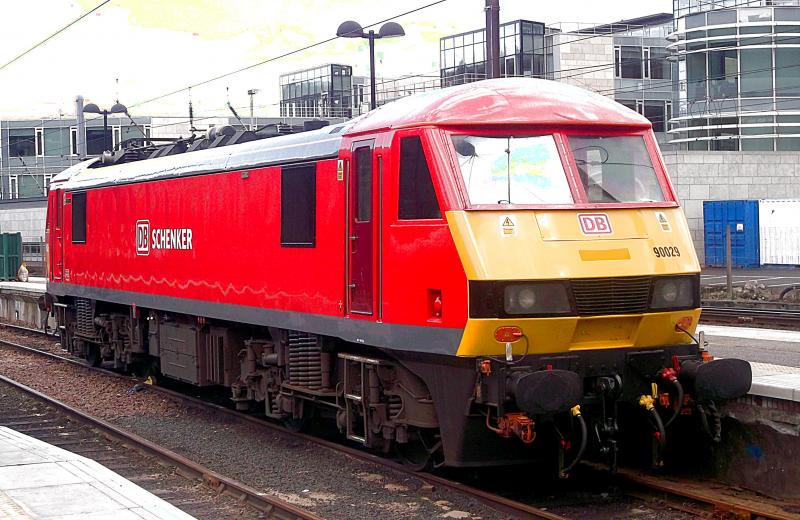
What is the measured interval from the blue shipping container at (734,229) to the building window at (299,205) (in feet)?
98.2

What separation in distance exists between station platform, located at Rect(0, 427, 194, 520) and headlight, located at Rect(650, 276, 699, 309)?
4357 mm

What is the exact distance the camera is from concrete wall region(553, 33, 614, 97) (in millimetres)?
56781

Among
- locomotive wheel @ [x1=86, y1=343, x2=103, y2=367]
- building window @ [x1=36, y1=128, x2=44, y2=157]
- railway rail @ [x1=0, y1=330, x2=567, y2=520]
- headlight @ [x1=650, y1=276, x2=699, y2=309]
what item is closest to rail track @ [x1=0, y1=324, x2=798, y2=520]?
railway rail @ [x1=0, y1=330, x2=567, y2=520]

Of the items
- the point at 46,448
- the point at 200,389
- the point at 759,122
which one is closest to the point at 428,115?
the point at 46,448

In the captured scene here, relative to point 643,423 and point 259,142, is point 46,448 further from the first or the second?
point 643,423

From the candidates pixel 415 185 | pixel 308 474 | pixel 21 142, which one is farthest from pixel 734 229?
pixel 21 142

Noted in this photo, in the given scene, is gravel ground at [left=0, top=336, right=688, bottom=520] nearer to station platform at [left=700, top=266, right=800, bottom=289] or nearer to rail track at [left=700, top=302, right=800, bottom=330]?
rail track at [left=700, top=302, right=800, bottom=330]

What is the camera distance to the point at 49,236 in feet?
69.6

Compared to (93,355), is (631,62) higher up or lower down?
higher up

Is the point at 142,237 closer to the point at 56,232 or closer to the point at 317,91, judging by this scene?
the point at 56,232

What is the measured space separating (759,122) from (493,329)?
4272cm

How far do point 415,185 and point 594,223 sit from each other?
1.61 m

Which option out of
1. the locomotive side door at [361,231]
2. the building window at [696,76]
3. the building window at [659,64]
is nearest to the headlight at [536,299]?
the locomotive side door at [361,231]

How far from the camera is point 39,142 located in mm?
73625
